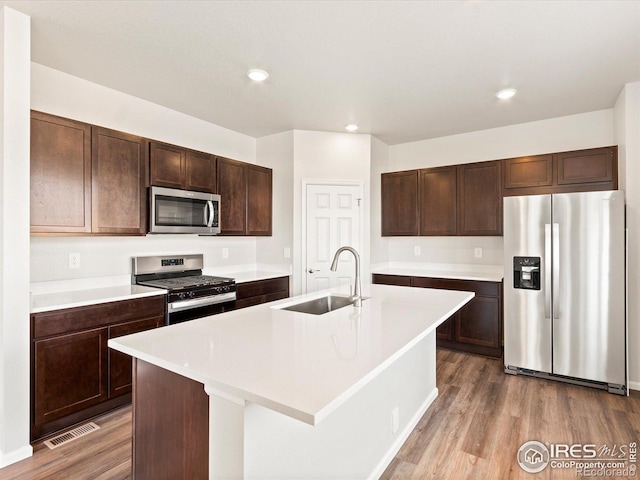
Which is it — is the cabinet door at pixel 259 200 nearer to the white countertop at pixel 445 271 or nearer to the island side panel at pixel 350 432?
the white countertop at pixel 445 271

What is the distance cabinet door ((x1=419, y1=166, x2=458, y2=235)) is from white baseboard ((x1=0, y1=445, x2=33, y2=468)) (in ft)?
13.5

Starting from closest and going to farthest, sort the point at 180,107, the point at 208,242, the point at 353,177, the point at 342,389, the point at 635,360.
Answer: the point at 342,389 < the point at 635,360 < the point at 180,107 < the point at 208,242 < the point at 353,177

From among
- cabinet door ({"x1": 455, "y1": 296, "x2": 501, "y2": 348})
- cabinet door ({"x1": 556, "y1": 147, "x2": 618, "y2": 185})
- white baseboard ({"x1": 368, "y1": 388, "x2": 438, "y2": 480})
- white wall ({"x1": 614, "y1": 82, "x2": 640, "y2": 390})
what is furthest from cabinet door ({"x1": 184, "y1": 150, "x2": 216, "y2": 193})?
white wall ({"x1": 614, "y1": 82, "x2": 640, "y2": 390})

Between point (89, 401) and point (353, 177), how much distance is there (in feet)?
11.2

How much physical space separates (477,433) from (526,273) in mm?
1650

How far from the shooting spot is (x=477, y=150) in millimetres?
4430

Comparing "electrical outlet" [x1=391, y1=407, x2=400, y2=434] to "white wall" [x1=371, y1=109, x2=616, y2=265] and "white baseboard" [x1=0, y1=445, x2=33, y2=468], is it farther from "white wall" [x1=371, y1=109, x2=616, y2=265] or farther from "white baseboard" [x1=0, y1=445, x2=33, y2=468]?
"white wall" [x1=371, y1=109, x2=616, y2=265]

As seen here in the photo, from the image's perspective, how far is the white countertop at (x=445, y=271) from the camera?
4.03m

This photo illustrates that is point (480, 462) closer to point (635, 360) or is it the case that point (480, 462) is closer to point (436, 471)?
point (436, 471)

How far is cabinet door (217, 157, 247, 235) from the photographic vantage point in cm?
379

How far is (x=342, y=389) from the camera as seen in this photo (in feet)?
3.36

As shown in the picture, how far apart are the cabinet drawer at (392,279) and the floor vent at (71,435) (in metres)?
3.21

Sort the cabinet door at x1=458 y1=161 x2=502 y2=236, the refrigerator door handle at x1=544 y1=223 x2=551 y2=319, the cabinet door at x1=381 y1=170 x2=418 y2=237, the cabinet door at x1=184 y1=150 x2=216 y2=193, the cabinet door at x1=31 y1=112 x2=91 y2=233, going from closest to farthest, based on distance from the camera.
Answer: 1. the cabinet door at x1=31 y1=112 x2=91 y2=233
2. the refrigerator door handle at x1=544 y1=223 x2=551 y2=319
3. the cabinet door at x1=184 y1=150 x2=216 y2=193
4. the cabinet door at x1=458 y1=161 x2=502 y2=236
5. the cabinet door at x1=381 y1=170 x2=418 y2=237

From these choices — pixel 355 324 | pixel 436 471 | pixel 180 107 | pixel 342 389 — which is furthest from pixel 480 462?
pixel 180 107
